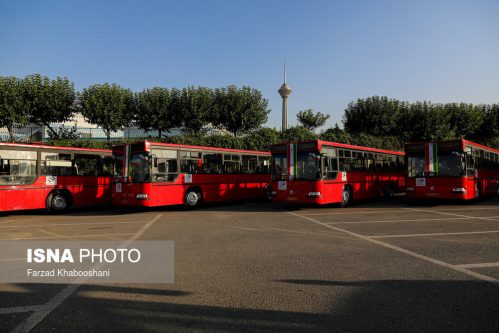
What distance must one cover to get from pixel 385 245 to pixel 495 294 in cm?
327

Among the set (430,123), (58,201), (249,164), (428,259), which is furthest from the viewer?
(430,123)

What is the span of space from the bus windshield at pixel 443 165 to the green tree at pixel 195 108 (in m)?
21.5

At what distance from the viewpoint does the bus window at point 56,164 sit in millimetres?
15406

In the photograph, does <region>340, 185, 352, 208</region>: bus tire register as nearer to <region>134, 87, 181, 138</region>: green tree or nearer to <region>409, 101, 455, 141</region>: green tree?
<region>134, 87, 181, 138</region>: green tree

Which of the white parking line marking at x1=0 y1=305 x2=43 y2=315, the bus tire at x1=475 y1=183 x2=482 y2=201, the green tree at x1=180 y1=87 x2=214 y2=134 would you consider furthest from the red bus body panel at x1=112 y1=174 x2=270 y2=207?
the green tree at x1=180 y1=87 x2=214 y2=134

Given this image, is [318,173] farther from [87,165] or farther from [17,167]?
[17,167]

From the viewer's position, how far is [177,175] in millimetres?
16062

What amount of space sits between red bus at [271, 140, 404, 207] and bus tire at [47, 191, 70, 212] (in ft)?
27.3

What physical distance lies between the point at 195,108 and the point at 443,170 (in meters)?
23.2

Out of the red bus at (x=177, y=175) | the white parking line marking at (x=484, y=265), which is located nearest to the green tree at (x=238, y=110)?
the red bus at (x=177, y=175)

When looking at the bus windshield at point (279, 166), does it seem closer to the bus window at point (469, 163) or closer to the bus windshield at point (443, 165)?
the bus windshield at point (443, 165)

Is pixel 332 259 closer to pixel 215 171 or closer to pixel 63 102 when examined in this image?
pixel 215 171

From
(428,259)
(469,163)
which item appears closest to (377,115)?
(469,163)

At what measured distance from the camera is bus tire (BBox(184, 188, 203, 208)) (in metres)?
16.5
